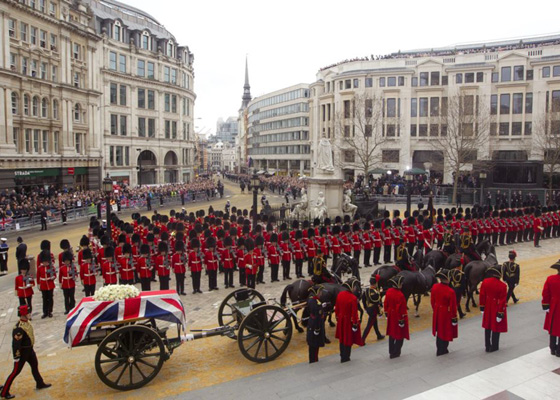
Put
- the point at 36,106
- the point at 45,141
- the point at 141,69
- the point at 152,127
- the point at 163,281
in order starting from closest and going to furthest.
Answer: the point at 163,281 < the point at 36,106 < the point at 45,141 < the point at 141,69 < the point at 152,127

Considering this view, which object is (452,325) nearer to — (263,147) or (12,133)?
(12,133)

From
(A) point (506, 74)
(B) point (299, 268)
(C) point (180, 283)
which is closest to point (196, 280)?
(C) point (180, 283)

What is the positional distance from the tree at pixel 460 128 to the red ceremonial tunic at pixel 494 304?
30.2 meters

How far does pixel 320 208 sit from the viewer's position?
22062 mm

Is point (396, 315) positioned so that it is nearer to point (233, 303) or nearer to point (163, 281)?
point (233, 303)

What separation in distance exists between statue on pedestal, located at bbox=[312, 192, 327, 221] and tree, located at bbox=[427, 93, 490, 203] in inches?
760

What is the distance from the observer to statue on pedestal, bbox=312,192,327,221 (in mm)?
21875

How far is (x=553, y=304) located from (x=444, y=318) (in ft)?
6.98

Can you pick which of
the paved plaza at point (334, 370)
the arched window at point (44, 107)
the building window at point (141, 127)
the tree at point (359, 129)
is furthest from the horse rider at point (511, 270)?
the building window at point (141, 127)

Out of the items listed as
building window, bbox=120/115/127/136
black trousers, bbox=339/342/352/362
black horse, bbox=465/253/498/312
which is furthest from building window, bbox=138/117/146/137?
black trousers, bbox=339/342/352/362

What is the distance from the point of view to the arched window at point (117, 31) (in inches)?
1933

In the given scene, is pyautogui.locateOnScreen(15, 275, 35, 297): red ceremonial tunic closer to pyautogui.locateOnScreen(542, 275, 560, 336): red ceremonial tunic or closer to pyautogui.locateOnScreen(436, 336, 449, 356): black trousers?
pyautogui.locateOnScreen(436, 336, 449, 356): black trousers

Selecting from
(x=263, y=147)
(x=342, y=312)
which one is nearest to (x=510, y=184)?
(x=342, y=312)

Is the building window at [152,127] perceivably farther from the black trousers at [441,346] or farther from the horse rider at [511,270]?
the black trousers at [441,346]
